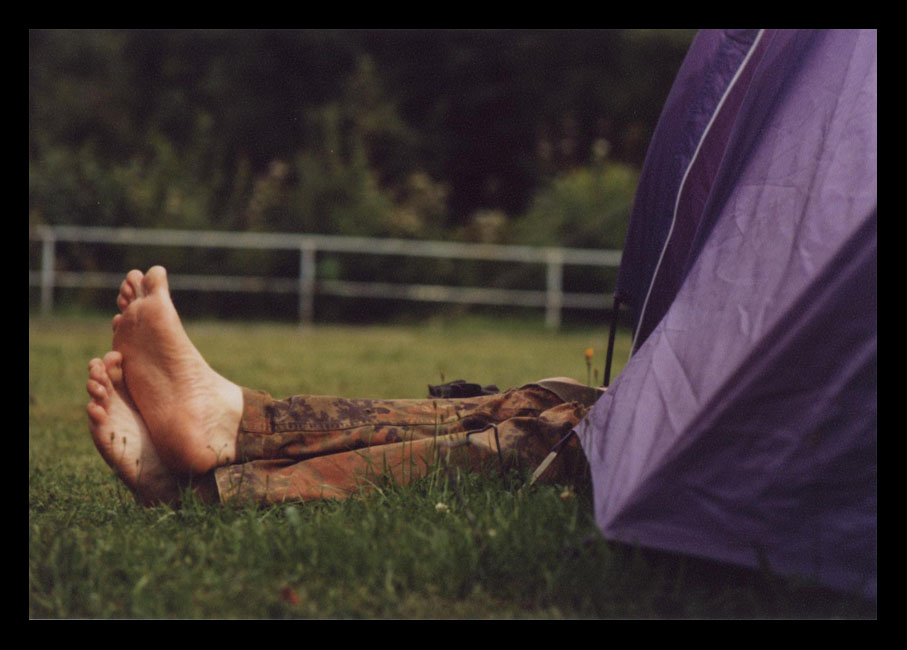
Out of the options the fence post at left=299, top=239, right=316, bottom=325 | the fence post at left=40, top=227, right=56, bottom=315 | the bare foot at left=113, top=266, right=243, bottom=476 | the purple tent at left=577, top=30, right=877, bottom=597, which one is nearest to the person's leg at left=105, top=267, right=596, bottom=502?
the bare foot at left=113, top=266, right=243, bottom=476

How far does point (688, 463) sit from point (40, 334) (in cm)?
677

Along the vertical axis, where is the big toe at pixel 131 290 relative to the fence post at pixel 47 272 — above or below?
above

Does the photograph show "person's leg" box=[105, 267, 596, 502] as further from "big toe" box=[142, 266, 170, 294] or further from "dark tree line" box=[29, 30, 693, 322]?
"dark tree line" box=[29, 30, 693, 322]

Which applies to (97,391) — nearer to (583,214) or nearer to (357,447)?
(357,447)

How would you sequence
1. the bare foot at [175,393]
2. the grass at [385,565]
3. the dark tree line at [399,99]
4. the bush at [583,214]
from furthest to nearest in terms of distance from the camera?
1. the dark tree line at [399,99]
2. the bush at [583,214]
3. the bare foot at [175,393]
4. the grass at [385,565]

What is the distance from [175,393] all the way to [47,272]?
8037 mm

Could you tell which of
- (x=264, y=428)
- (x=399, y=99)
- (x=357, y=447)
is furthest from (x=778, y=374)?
(x=399, y=99)

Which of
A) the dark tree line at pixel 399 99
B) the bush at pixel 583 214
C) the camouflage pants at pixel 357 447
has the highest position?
the dark tree line at pixel 399 99

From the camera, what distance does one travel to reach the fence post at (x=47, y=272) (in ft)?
31.5

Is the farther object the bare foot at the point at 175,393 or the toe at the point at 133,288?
the toe at the point at 133,288

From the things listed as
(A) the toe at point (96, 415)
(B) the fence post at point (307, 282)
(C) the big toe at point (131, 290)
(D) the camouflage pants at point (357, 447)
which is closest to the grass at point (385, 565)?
(D) the camouflage pants at point (357, 447)

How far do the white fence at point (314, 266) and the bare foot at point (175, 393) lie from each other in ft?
25.4

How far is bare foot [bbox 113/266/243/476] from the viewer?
2.19 metres

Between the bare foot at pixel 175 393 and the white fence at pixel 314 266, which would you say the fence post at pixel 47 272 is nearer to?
the white fence at pixel 314 266
